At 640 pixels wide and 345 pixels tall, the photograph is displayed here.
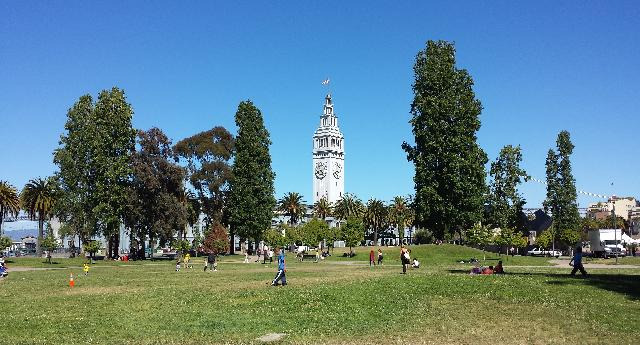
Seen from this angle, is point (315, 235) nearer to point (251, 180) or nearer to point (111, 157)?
point (251, 180)

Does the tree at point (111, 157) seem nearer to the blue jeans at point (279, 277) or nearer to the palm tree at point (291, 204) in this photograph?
the blue jeans at point (279, 277)

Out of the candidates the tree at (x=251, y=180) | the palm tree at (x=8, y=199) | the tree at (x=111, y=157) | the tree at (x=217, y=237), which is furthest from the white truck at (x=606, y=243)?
the palm tree at (x=8, y=199)

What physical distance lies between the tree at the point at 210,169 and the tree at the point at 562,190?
2324 inches

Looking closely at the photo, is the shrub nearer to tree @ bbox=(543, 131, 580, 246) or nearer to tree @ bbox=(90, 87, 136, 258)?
tree @ bbox=(543, 131, 580, 246)

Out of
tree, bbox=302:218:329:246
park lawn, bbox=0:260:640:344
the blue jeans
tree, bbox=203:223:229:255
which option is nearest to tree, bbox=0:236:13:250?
tree, bbox=203:223:229:255

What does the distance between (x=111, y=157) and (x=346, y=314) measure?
200 ft

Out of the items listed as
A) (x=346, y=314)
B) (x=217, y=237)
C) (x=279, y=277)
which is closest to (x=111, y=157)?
(x=217, y=237)

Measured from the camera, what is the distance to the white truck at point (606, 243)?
80875 mm

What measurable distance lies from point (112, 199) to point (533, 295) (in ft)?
197

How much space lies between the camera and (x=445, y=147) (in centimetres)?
6344

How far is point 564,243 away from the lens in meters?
108

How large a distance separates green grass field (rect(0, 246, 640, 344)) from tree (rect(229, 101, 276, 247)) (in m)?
58.1

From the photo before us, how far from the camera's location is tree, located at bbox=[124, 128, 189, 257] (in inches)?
3007

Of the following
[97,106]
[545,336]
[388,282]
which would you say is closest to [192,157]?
[97,106]
